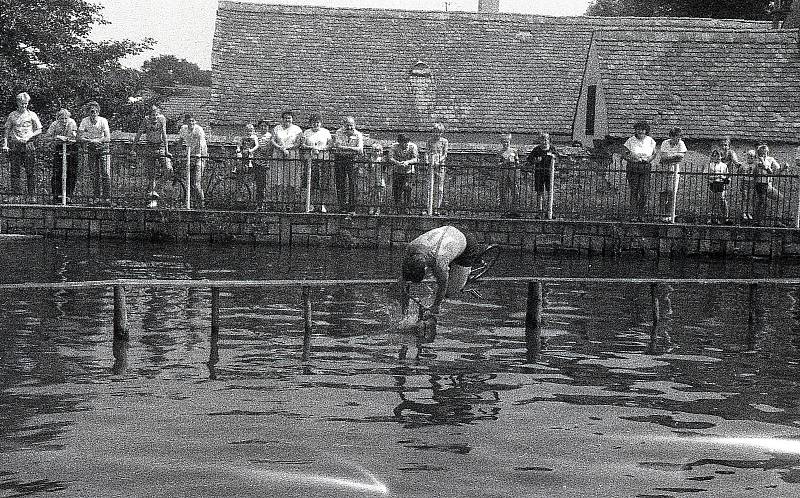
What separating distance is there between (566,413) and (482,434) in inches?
46.8

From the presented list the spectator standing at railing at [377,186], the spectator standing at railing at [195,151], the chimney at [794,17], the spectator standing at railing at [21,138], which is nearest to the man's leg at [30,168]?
the spectator standing at railing at [21,138]

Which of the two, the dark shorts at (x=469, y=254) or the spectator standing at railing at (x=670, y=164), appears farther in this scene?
the spectator standing at railing at (x=670, y=164)

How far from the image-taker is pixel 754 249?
27.7m

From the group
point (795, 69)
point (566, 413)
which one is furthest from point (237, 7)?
point (566, 413)

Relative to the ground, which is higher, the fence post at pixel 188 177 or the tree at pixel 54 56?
the tree at pixel 54 56

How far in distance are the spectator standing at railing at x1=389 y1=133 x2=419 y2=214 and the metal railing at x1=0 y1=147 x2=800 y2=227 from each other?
0.16 ft

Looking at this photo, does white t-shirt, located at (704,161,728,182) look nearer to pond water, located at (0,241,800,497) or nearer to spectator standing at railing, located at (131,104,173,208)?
pond water, located at (0,241,800,497)

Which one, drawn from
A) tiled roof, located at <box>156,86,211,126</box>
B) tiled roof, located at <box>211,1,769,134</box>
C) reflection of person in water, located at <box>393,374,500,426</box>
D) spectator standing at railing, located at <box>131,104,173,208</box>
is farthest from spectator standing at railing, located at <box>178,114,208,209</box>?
tiled roof, located at <box>156,86,211,126</box>

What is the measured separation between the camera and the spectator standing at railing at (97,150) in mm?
27422

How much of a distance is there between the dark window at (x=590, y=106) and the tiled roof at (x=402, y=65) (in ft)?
1.70

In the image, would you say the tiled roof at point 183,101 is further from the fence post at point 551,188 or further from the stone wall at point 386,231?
the fence post at point 551,188

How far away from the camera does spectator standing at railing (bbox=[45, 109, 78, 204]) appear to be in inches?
1070

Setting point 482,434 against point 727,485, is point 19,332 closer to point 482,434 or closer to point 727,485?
point 482,434

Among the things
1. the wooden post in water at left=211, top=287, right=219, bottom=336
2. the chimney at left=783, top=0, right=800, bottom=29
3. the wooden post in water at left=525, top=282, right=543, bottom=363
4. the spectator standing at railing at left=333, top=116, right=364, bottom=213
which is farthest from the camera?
the chimney at left=783, top=0, right=800, bottom=29
